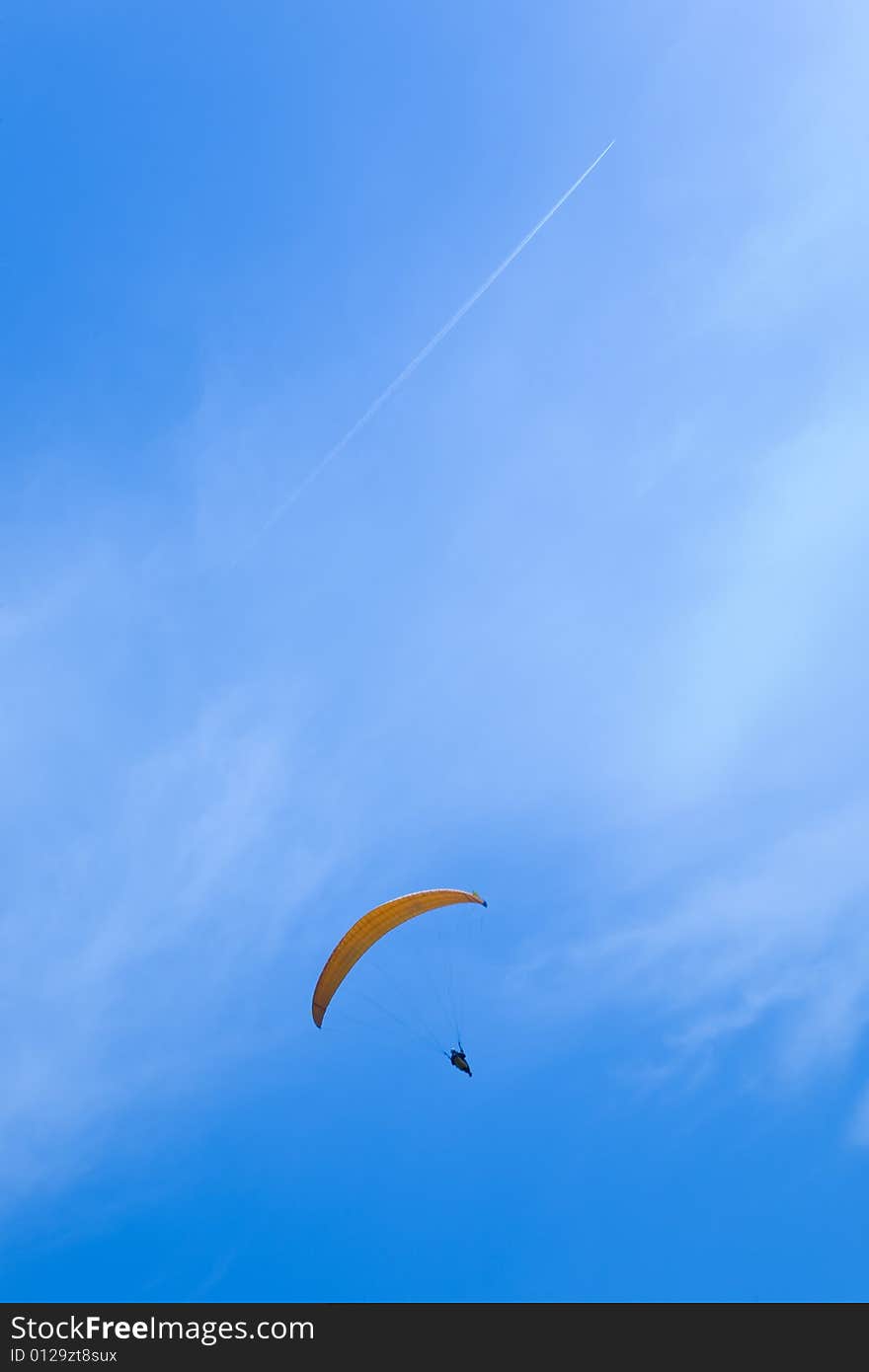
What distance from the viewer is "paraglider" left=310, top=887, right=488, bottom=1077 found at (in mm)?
42719

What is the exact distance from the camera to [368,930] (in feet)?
141

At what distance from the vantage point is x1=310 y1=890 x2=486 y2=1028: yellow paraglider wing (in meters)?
42.7

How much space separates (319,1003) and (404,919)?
17.0 ft

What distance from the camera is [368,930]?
141ft

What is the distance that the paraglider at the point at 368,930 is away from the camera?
42.7 m
